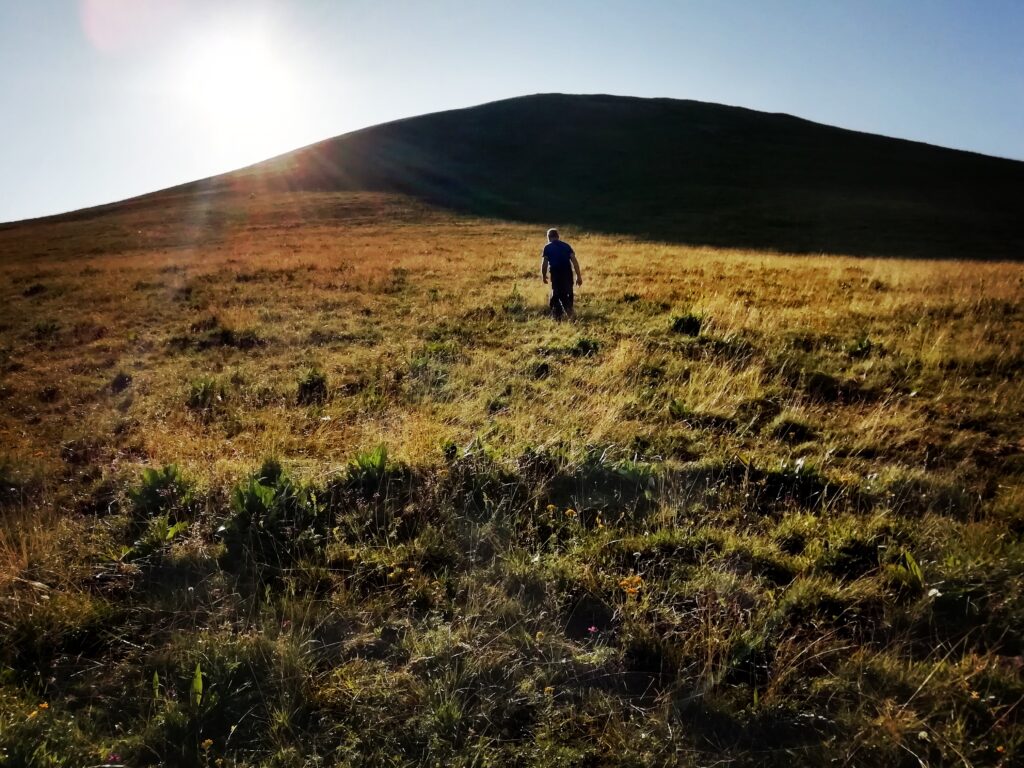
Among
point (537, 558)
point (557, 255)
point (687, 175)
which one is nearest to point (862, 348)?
point (557, 255)

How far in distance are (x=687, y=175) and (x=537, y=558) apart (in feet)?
178

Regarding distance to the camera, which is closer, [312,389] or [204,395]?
[204,395]

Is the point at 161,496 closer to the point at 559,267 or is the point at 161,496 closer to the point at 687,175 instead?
the point at 559,267

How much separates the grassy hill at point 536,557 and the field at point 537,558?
0.02m

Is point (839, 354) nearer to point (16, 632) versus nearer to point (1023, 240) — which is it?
point (16, 632)

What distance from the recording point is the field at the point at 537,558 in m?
2.59

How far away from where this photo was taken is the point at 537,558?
363 cm

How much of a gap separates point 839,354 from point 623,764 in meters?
7.39


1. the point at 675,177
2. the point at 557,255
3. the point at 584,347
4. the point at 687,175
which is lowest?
the point at 584,347

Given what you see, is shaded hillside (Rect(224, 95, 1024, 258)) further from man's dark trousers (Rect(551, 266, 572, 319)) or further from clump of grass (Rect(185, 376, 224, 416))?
clump of grass (Rect(185, 376, 224, 416))

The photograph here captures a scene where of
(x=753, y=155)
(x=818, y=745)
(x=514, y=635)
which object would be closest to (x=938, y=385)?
(x=818, y=745)

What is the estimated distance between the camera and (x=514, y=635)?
307 centimetres

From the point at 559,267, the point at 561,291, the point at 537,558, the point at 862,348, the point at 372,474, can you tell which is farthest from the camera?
the point at 561,291

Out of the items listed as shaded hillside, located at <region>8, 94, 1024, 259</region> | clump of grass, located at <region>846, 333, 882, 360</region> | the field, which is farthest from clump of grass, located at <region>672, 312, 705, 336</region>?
shaded hillside, located at <region>8, 94, 1024, 259</region>
